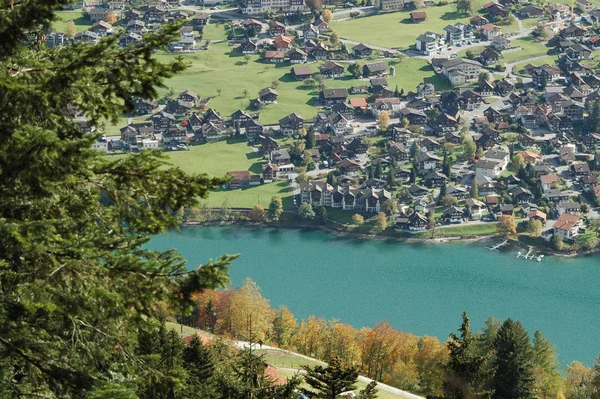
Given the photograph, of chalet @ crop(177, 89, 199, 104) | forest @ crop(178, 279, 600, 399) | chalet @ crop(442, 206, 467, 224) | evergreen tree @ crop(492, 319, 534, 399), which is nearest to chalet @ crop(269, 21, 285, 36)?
chalet @ crop(177, 89, 199, 104)

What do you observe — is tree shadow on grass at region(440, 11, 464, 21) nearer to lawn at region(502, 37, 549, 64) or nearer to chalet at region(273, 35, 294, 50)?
lawn at region(502, 37, 549, 64)

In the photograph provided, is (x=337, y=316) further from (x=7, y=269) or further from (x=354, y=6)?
(x=354, y=6)

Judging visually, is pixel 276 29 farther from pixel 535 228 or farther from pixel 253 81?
pixel 535 228

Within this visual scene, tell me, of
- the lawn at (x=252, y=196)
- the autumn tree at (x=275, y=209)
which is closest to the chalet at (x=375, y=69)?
the lawn at (x=252, y=196)

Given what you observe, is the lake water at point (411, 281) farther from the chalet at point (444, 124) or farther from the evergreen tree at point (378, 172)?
the chalet at point (444, 124)

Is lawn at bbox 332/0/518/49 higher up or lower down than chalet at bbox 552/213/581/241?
higher up

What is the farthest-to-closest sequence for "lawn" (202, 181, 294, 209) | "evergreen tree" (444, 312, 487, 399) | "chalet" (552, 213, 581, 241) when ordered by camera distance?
"lawn" (202, 181, 294, 209), "chalet" (552, 213, 581, 241), "evergreen tree" (444, 312, 487, 399)
